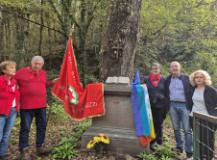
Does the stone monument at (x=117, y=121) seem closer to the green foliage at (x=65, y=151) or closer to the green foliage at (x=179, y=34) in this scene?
the green foliage at (x=65, y=151)

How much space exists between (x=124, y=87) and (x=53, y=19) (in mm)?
9753

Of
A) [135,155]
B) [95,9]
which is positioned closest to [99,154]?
[135,155]

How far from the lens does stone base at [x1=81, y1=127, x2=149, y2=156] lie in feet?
20.2

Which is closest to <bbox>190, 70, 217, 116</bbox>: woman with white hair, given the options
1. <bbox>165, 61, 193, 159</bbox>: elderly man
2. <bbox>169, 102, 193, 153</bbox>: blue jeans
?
<bbox>165, 61, 193, 159</bbox>: elderly man

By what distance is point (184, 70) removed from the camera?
47.8ft

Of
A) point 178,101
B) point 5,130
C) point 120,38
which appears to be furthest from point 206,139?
point 5,130

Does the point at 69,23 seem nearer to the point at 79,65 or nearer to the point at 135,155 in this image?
the point at 79,65

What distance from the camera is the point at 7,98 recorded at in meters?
5.59

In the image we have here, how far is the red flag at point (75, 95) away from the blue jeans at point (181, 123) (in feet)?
4.91

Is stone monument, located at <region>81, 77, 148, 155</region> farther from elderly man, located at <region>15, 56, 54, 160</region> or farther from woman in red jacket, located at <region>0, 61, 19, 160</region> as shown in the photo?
woman in red jacket, located at <region>0, 61, 19, 160</region>

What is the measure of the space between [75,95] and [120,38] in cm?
157

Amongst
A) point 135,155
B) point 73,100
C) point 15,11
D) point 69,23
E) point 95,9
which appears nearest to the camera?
point 135,155

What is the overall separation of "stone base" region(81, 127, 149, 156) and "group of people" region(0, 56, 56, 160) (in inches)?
37.4

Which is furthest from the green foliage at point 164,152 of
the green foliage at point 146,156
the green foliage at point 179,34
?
the green foliage at point 179,34
